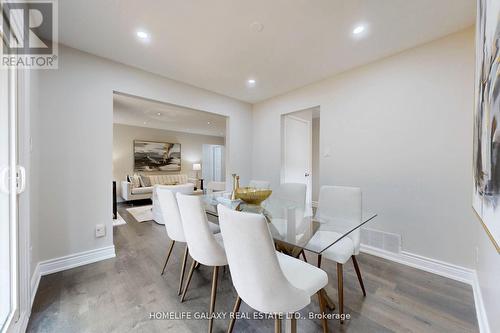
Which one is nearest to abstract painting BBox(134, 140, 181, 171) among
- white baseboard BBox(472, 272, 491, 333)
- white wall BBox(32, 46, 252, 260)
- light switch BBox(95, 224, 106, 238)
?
white wall BBox(32, 46, 252, 260)

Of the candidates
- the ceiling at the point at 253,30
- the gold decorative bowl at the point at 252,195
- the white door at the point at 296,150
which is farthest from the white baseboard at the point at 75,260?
the white door at the point at 296,150

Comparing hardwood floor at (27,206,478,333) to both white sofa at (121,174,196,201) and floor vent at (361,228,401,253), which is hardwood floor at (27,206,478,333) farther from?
white sofa at (121,174,196,201)

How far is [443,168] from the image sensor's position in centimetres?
203

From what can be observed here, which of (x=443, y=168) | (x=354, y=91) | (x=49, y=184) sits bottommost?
(x=49, y=184)

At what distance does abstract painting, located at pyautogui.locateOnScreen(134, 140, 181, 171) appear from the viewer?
6.50 meters

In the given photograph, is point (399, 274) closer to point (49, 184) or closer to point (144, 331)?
point (144, 331)

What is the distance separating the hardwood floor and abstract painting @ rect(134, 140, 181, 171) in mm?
Answer: 4852

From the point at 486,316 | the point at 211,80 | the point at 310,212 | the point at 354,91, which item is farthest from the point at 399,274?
the point at 211,80

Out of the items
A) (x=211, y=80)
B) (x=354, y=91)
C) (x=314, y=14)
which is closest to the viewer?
(x=314, y=14)

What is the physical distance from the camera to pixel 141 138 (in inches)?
260

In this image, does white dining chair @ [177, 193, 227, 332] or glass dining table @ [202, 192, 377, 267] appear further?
white dining chair @ [177, 193, 227, 332]

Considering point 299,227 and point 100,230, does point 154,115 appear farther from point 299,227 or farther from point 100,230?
point 299,227

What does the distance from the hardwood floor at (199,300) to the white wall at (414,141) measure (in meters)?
0.49

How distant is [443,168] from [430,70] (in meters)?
1.05
